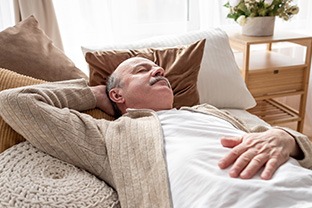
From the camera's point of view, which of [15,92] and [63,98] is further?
[63,98]

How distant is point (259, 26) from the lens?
2.46m

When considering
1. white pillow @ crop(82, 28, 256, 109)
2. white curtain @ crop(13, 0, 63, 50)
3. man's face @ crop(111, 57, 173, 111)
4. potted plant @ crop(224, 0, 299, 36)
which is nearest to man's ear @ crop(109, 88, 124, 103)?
man's face @ crop(111, 57, 173, 111)

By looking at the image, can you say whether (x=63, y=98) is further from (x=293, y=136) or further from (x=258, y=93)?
(x=258, y=93)

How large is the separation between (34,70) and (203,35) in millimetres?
965

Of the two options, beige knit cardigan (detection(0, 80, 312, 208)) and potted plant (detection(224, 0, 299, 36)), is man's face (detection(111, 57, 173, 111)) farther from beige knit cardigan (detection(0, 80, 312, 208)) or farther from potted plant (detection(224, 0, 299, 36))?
potted plant (detection(224, 0, 299, 36))

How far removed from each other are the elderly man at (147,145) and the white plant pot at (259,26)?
1.16m

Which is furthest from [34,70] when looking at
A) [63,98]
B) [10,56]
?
[63,98]

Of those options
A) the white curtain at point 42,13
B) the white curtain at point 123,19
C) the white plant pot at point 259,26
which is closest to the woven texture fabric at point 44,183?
the white curtain at point 42,13

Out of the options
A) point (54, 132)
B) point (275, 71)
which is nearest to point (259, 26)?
point (275, 71)

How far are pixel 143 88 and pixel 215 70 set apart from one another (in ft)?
2.36

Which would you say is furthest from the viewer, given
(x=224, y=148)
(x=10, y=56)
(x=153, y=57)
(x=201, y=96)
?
(x=201, y=96)

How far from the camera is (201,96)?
6.89ft

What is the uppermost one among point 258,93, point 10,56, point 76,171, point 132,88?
point 10,56

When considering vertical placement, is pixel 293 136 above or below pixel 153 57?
below
